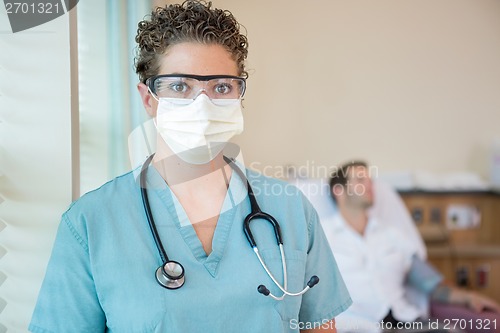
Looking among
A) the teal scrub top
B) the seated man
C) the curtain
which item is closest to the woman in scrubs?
the teal scrub top

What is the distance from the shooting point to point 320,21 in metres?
1.94

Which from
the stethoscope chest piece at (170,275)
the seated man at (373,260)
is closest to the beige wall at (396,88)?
the seated man at (373,260)

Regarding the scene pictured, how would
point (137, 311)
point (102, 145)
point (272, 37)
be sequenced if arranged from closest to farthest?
1. point (137, 311)
2. point (102, 145)
3. point (272, 37)

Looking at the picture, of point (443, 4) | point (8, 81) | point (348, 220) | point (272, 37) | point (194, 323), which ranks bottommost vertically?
A: point (348, 220)

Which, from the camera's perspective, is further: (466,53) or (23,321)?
(466,53)

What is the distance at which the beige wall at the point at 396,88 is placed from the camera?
7.11ft

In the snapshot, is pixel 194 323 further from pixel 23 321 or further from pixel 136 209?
pixel 23 321

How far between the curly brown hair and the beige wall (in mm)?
1080

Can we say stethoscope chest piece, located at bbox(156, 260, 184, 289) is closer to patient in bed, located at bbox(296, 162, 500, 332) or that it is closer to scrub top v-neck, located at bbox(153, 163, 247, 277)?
scrub top v-neck, located at bbox(153, 163, 247, 277)

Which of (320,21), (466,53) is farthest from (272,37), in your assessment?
(466,53)

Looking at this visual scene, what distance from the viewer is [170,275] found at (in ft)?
2.61

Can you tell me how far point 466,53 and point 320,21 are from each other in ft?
3.37

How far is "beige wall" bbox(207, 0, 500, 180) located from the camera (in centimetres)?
217

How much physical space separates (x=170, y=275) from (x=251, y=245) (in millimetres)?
151
